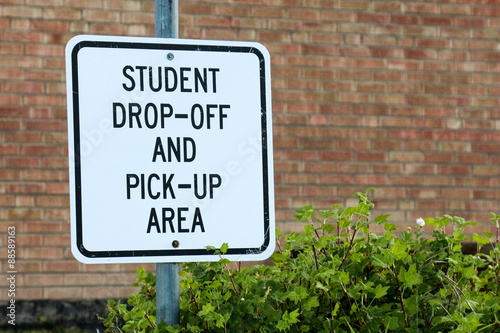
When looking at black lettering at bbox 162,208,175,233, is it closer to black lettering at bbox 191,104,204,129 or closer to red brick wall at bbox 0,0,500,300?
black lettering at bbox 191,104,204,129

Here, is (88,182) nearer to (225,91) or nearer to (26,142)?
(225,91)

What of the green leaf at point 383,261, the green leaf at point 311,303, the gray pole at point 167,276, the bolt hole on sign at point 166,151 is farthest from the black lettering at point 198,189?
the green leaf at point 383,261

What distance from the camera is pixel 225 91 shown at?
2.47m

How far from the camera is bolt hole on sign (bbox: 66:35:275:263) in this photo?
7.66 feet

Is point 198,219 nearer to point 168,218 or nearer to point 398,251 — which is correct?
point 168,218

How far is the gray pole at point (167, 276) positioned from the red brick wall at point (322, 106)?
305cm

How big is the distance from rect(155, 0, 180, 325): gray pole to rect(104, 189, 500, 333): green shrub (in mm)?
45

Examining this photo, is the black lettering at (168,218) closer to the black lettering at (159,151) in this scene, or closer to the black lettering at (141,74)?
the black lettering at (159,151)

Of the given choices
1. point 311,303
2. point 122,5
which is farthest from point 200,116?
point 122,5

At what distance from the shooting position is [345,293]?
271 cm

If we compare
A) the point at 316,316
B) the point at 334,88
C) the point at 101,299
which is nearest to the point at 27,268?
the point at 101,299

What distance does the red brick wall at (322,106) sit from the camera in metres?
5.33

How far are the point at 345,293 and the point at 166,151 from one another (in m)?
0.84

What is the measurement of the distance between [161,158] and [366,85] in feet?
12.4
